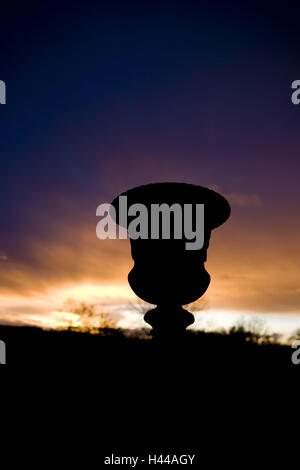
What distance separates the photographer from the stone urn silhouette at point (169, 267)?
2.55 meters

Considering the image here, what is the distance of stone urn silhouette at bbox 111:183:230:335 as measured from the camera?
8.37 ft

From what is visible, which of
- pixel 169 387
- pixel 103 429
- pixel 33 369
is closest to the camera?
pixel 169 387

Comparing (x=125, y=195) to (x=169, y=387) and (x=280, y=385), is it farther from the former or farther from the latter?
(x=280, y=385)

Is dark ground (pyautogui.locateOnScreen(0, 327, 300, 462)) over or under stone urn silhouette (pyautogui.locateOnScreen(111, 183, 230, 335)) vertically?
under

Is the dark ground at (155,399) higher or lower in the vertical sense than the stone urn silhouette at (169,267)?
lower

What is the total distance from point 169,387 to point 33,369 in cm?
640

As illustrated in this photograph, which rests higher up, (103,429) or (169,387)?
(169,387)

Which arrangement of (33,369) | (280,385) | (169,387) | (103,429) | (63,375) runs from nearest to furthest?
(169,387), (103,429), (280,385), (63,375), (33,369)

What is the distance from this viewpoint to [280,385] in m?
6.53

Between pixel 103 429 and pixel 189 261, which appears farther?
pixel 103 429

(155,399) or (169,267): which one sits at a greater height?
(169,267)

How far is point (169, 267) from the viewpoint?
254 cm
